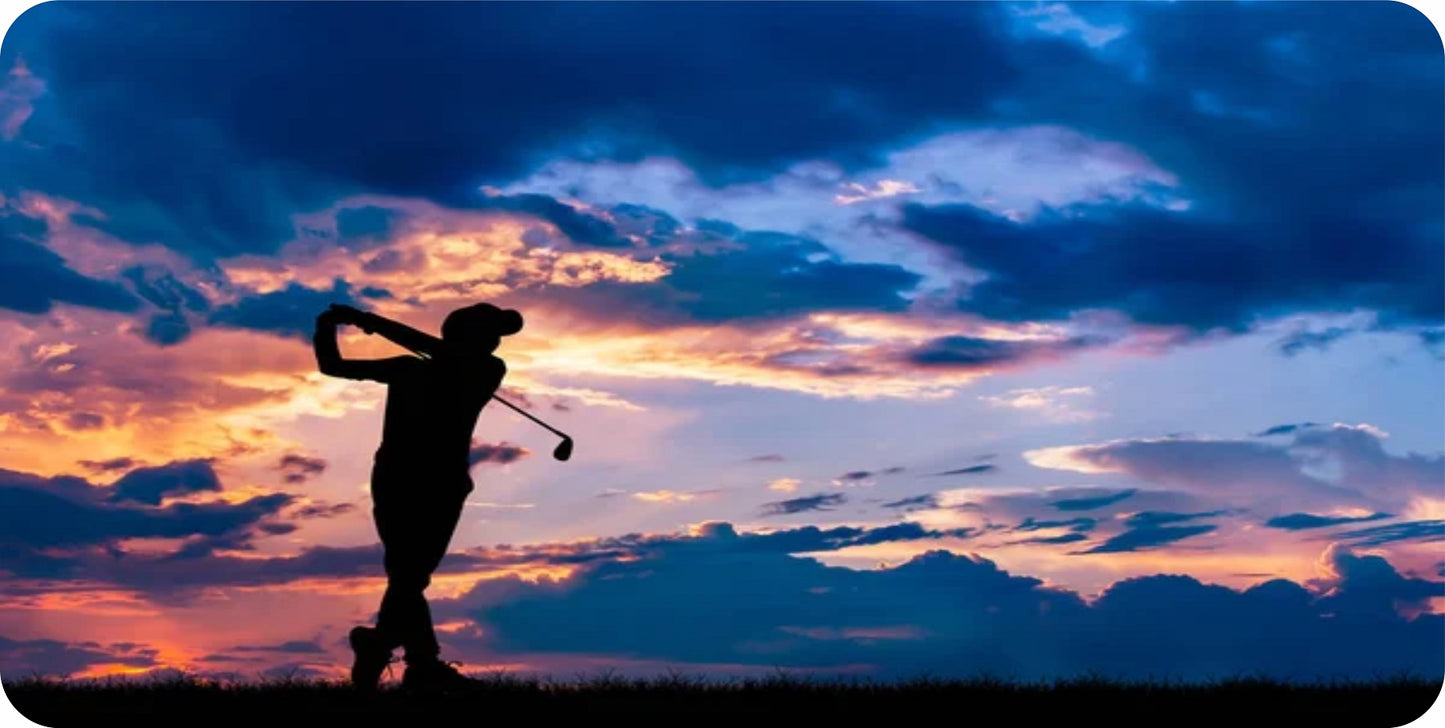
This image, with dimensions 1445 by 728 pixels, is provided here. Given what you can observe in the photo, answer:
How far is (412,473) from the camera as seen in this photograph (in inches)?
586

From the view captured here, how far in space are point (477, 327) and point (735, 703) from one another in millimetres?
3977

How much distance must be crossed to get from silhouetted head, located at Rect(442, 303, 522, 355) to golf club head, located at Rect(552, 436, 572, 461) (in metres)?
1.18

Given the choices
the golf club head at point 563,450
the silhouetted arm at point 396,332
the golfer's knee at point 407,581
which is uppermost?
the silhouetted arm at point 396,332

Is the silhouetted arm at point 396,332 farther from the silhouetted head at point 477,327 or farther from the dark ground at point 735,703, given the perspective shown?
the dark ground at point 735,703

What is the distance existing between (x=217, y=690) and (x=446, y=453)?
10.5ft

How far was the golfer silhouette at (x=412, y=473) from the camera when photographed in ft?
48.8

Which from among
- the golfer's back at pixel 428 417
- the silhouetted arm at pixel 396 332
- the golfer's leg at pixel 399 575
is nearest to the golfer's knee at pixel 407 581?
the golfer's leg at pixel 399 575

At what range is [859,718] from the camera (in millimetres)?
14375

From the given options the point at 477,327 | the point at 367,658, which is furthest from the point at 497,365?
the point at 367,658

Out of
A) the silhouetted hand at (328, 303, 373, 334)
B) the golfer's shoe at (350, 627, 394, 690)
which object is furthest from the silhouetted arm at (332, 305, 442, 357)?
the golfer's shoe at (350, 627, 394, 690)

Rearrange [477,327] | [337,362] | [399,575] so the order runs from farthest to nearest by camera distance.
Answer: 1. [477,327]
2. [399,575]
3. [337,362]

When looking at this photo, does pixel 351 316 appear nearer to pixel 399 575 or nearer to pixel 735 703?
pixel 399 575

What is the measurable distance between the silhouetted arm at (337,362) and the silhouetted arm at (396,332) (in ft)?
0.64

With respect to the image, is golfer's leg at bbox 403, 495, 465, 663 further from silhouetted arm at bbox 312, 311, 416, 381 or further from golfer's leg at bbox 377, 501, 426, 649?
silhouetted arm at bbox 312, 311, 416, 381
